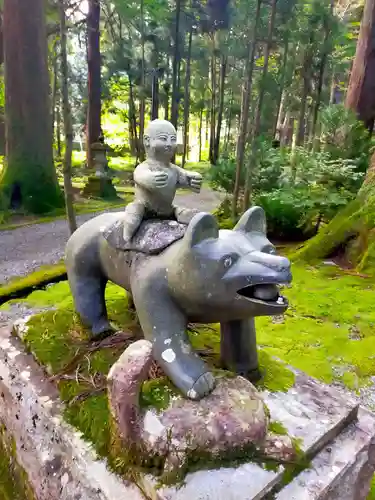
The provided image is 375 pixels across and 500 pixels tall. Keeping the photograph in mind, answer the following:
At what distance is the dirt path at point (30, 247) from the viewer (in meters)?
5.04

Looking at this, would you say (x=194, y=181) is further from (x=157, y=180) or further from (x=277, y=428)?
(x=277, y=428)

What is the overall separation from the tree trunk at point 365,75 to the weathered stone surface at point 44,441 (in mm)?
6684

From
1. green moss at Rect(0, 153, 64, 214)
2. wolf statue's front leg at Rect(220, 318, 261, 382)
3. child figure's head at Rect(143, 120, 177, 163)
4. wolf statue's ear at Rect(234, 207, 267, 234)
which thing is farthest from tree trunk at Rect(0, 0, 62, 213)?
wolf statue's ear at Rect(234, 207, 267, 234)

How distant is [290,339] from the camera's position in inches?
123

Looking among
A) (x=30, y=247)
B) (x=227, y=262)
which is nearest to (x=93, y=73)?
(x=30, y=247)

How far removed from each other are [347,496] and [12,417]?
1.47m

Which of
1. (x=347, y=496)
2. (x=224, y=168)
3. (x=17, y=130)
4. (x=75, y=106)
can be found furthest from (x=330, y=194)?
(x=75, y=106)

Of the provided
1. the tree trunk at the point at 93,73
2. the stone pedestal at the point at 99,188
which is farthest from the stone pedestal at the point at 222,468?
the tree trunk at the point at 93,73

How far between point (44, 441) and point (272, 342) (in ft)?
5.92

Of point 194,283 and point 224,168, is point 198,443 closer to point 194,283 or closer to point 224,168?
point 194,283

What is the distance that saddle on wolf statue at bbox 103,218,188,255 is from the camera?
63.1 inches

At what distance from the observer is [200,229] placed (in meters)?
1.40

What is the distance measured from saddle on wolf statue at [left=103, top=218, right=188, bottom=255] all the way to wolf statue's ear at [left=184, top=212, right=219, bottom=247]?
8.0 inches

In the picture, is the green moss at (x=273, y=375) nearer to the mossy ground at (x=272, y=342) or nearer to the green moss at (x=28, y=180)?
the mossy ground at (x=272, y=342)
